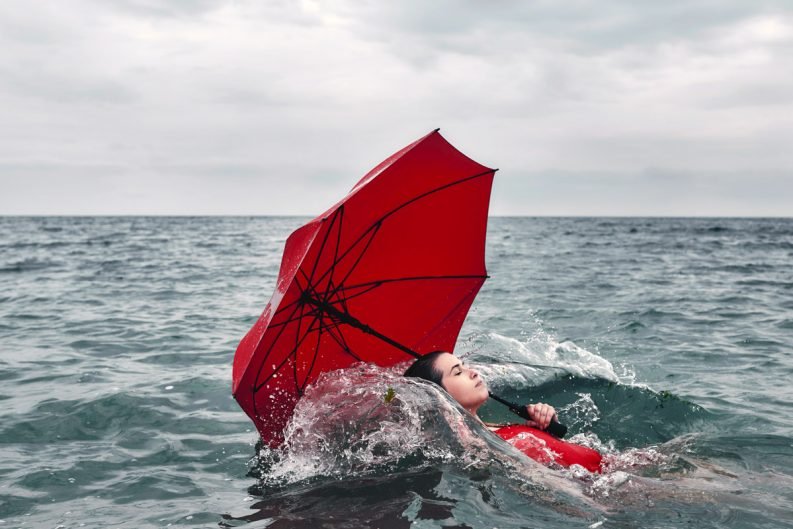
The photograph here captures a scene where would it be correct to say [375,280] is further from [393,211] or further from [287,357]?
[287,357]

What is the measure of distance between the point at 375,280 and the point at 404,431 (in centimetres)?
125

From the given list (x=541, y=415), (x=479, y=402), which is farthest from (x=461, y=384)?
(x=541, y=415)

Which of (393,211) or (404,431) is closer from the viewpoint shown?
(393,211)

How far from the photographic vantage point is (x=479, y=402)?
5.12 meters

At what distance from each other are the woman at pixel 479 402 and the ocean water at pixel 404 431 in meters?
0.14

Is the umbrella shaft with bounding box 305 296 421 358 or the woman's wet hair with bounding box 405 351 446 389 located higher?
the umbrella shaft with bounding box 305 296 421 358

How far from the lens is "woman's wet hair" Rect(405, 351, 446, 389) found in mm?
5090

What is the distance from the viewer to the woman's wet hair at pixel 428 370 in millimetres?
5090

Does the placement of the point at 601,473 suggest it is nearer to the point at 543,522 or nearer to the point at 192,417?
the point at 543,522

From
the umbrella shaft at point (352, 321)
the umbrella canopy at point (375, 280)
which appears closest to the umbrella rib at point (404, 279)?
the umbrella canopy at point (375, 280)

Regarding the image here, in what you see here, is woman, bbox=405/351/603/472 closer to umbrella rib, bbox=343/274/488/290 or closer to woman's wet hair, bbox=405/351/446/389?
woman's wet hair, bbox=405/351/446/389

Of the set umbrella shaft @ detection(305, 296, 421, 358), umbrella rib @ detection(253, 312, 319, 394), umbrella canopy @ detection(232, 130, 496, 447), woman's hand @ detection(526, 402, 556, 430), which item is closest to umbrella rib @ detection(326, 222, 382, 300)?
umbrella canopy @ detection(232, 130, 496, 447)

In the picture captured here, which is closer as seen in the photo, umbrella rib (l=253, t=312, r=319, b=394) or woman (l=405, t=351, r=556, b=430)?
umbrella rib (l=253, t=312, r=319, b=394)

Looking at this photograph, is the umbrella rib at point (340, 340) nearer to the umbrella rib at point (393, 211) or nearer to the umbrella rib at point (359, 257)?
the umbrella rib at point (359, 257)
